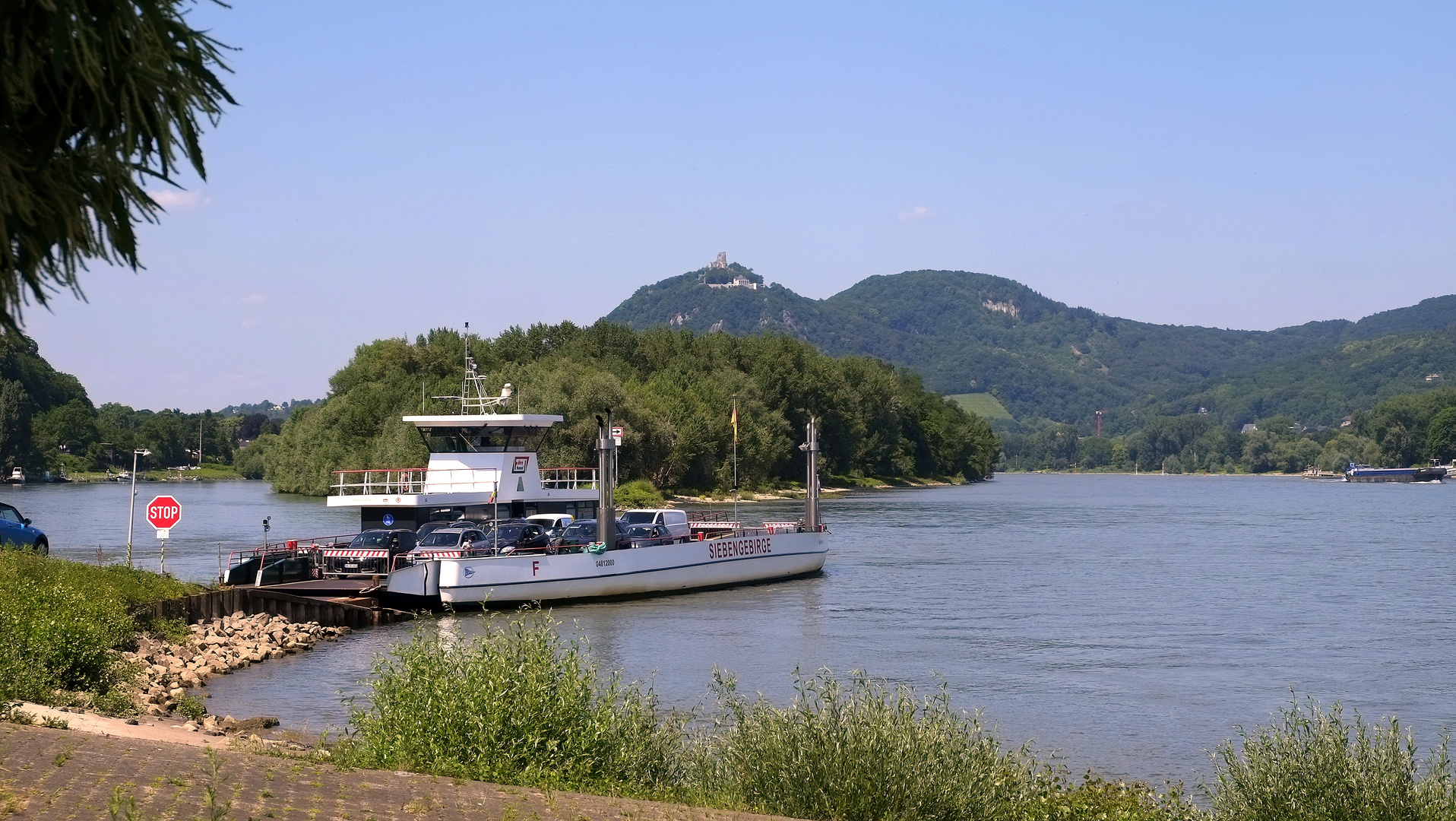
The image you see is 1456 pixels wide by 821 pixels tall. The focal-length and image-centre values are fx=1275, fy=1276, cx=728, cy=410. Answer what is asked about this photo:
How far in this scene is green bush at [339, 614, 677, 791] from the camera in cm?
1127

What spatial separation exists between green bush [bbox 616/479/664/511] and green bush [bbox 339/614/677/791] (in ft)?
220

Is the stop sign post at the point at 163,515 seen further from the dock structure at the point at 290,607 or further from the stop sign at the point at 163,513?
the dock structure at the point at 290,607

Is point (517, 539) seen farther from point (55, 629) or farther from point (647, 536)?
point (55, 629)

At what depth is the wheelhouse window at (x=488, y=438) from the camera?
41.4m

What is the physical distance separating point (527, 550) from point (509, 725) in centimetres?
2370

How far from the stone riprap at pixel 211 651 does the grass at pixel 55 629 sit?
57 cm

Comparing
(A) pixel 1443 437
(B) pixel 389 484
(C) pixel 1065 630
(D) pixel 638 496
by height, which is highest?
(A) pixel 1443 437

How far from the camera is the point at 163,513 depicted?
28.1 metres

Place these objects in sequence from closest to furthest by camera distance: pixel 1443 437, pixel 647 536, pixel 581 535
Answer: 1. pixel 581 535
2. pixel 647 536
3. pixel 1443 437

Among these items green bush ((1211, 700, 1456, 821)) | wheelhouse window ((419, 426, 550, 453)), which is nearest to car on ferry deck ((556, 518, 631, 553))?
wheelhouse window ((419, 426, 550, 453))

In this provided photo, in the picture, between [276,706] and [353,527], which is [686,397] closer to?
[353,527]

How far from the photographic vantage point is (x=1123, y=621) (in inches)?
1302

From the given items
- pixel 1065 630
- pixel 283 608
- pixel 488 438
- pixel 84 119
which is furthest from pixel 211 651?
pixel 84 119

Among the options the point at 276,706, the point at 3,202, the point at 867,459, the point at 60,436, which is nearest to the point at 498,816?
the point at 3,202
